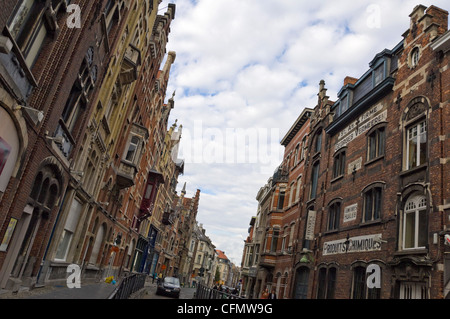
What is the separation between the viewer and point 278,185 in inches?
1177

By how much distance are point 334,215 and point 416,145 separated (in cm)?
665

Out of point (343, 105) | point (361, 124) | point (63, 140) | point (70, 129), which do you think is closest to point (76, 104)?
point (70, 129)

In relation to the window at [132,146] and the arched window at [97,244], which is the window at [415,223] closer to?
the arched window at [97,244]

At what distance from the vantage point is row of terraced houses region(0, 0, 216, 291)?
8.78m

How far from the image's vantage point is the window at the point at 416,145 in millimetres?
12959

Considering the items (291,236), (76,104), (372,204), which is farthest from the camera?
(291,236)

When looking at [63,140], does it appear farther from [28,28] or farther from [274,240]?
[274,240]

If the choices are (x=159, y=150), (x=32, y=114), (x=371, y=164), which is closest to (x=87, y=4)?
(x=32, y=114)

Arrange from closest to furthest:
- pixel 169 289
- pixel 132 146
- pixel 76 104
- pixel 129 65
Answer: pixel 76 104 → pixel 129 65 → pixel 169 289 → pixel 132 146

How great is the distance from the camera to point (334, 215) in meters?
18.7

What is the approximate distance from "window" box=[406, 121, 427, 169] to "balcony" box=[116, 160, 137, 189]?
17.4 metres

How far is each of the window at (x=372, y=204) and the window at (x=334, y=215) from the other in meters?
2.44

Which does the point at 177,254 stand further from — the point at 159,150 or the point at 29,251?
the point at 29,251

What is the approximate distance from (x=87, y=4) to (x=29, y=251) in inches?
362
